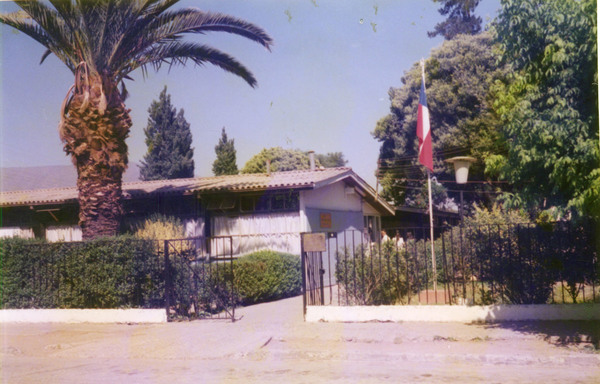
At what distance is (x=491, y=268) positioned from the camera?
31.3 feet

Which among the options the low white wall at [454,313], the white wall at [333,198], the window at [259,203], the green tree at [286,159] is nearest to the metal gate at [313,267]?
the low white wall at [454,313]

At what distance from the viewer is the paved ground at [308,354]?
6715mm

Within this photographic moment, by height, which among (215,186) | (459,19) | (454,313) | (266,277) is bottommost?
(454,313)

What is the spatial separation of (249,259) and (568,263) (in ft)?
24.4

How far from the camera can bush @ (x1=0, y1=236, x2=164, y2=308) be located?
36.2 ft

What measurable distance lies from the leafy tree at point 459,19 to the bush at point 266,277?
2151 cm

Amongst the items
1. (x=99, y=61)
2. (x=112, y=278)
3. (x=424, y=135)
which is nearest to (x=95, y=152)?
(x=99, y=61)

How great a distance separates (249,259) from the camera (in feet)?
45.0

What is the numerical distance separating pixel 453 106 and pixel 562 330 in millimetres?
20208

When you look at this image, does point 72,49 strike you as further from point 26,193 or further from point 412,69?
point 412,69

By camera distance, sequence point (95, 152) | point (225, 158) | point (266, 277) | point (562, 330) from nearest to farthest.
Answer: point (562, 330)
point (95, 152)
point (266, 277)
point (225, 158)

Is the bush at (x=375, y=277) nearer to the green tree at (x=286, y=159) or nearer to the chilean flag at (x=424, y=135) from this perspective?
the chilean flag at (x=424, y=135)

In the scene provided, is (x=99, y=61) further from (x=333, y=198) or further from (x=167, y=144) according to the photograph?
(x=167, y=144)

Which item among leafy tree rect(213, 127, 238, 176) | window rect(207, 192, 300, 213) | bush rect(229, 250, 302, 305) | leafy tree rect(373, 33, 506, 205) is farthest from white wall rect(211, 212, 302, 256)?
leafy tree rect(213, 127, 238, 176)
